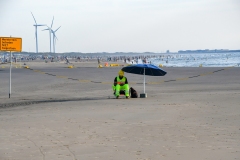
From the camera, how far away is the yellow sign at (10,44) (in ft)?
66.9

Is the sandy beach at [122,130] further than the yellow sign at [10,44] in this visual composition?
No

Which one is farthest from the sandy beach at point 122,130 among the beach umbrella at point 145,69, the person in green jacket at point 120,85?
the beach umbrella at point 145,69

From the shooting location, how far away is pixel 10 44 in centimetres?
2062

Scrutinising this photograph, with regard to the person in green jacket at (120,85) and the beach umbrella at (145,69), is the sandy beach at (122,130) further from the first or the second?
the beach umbrella at (145,69)

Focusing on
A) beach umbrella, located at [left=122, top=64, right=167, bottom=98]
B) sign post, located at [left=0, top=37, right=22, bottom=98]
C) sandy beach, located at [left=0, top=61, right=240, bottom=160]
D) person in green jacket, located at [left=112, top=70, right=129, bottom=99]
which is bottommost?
sandy beach, located at [left=0, top=61, right=240, bottom=160]

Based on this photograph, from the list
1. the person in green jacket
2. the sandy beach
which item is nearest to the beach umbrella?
the person in green jacket

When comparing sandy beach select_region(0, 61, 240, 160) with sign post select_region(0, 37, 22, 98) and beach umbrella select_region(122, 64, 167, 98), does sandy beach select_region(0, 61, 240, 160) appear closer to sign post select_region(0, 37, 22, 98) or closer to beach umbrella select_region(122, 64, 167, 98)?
beach umbrella select_region(122, 64, 167, 98)

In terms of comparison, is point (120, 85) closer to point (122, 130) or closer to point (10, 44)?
point (10, 44)

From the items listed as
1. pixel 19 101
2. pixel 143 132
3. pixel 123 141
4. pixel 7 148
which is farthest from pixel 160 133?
pixel 19 101

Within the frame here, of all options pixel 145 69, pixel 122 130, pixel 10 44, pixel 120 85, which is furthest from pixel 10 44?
pixel 122 130

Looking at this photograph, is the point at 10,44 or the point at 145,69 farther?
the point at 10,44

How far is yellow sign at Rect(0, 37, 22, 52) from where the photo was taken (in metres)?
20.4

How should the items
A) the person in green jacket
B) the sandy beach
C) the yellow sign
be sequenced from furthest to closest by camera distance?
the yellow sign
the person in green jacket
the sandy beach

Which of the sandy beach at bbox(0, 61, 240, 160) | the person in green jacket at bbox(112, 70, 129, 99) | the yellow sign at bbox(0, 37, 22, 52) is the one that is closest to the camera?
the sandy beach at bbox(0, 61, 240, 160)
